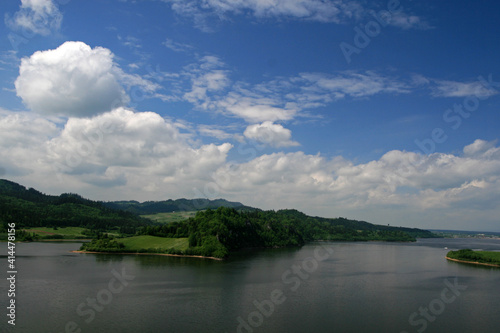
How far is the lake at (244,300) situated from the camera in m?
38.8

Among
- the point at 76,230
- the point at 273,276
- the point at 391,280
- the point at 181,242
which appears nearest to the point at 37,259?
the point at 181,242

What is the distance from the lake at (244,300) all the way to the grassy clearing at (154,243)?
3934 centimetres

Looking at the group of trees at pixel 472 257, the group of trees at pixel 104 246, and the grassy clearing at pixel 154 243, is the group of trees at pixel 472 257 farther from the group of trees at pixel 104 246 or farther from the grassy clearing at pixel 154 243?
the group of trees at pixel 104 246

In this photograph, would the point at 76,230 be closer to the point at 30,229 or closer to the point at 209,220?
the point at 30,229

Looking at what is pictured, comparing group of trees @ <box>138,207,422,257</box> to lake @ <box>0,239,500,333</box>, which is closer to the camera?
lake @ <box>0,239,500,333</box>

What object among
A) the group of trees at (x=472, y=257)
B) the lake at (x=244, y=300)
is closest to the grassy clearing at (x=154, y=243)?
the lake at (x=244, y=300)

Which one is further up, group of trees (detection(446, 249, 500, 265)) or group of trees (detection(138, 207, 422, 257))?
group of trees (detection(138, 207, 422, 257))

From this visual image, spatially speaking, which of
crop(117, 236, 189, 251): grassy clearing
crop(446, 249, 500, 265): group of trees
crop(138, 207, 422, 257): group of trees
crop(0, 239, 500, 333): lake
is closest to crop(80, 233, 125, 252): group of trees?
crop(117, 236, 189, 251): grassy clearing

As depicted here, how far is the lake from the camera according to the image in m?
38.8

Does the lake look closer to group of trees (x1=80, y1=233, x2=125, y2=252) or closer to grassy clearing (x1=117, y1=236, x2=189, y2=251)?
group of trees (x1=80, y1=233, x2=125, y2=252)

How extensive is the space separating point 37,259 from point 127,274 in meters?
35.8

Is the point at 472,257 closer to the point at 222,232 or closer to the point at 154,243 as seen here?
the point at 222,232

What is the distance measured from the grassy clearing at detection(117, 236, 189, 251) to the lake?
129 ft

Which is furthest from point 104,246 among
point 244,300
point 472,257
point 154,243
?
point 472,257
